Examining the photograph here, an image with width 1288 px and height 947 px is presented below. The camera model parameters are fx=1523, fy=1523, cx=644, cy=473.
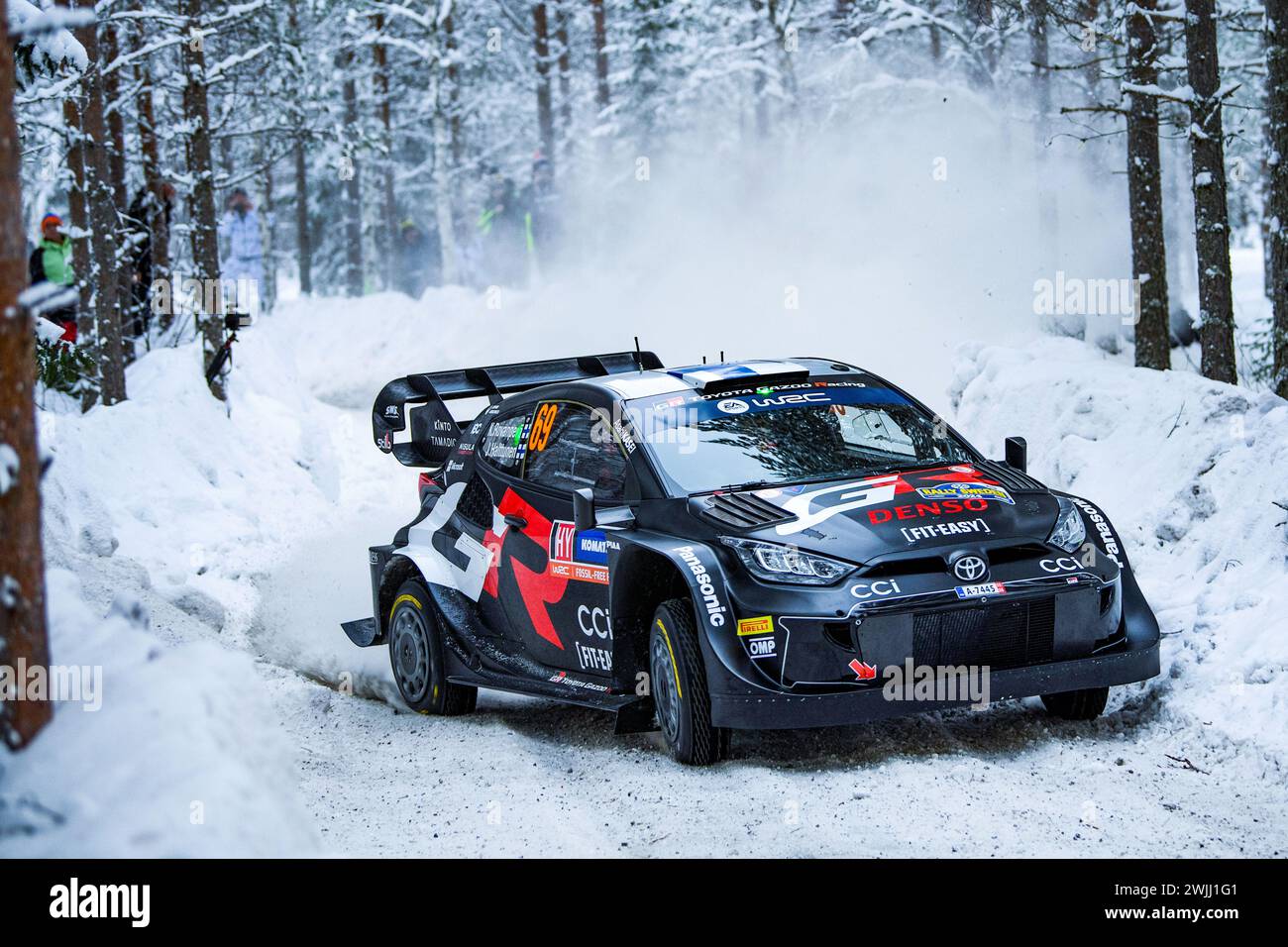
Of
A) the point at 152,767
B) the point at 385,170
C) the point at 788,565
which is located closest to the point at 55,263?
the point at 788,565

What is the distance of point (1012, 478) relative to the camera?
6840 millimetres

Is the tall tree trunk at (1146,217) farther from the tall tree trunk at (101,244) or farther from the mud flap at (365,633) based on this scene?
the tall tree trunk at (101,244)

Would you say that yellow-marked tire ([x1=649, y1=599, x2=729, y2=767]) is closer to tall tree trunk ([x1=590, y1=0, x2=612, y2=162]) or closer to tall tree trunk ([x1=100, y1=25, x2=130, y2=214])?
tall tree trunk ([x1=100, y1=25, x2=130, y2=214])

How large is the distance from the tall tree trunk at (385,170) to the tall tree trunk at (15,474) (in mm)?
22668

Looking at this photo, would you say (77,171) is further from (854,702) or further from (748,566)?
(854,702)

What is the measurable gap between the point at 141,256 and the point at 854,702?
15.7 m

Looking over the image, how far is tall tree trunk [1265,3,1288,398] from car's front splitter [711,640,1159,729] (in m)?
4.93

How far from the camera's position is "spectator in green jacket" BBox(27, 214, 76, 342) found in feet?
54.4

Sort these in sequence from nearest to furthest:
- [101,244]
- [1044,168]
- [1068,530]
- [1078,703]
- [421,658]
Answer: [1068,530]
[1078,703]
[421,658]
[101,244]
[1044,168]

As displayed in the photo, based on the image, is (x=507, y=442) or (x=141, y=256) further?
→ (x=141, y=256)

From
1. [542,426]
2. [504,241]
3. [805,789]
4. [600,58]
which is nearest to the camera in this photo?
[805,789]

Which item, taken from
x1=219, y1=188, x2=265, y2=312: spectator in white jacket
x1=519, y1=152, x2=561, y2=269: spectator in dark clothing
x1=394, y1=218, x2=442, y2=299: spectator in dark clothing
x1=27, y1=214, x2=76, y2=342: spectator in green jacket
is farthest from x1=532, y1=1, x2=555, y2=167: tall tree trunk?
x1=27, y1=214, x2=76, y2=342: spectator in green jacket
